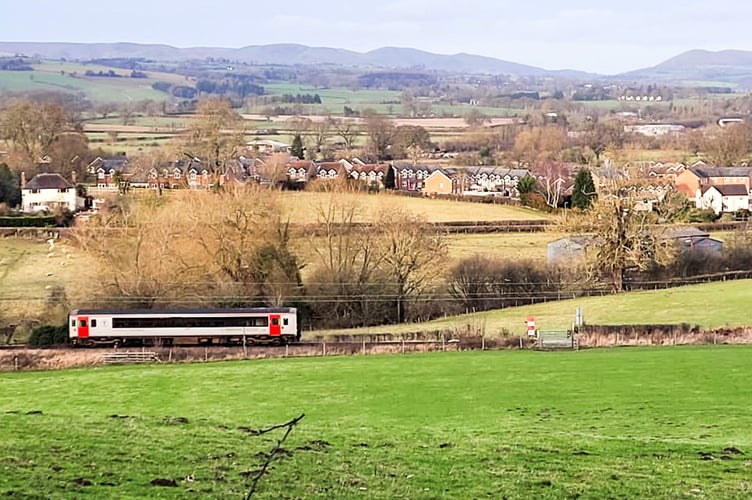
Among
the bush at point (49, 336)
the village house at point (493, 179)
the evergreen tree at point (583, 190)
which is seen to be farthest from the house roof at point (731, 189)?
the bush at point (49, 336)

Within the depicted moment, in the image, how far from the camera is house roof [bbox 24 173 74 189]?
227 ft

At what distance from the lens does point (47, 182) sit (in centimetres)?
6962

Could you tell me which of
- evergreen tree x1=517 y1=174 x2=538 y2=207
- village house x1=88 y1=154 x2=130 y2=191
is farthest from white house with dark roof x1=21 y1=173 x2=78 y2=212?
evergreen tree x1=517 y1=174 x2=538 y2=207

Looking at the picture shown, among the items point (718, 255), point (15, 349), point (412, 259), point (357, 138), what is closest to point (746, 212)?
point (718, 255)

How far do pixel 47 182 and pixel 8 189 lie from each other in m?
2.76

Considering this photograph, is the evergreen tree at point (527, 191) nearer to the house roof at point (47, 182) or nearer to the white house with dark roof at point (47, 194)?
the white house with dark roof at point (47, 194)

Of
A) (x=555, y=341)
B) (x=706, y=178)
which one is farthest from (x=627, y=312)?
(x=706, y=178)

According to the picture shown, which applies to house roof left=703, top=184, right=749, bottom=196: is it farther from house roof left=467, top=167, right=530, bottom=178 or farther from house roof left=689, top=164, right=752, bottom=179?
house roof left=467, top=167, right=530, bottom=178

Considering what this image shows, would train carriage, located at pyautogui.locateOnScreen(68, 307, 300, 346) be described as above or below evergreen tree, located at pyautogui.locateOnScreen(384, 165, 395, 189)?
below

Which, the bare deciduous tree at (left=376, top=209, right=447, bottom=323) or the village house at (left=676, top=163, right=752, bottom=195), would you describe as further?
the village house at (left=676, top=163, right=752, bottom=195)

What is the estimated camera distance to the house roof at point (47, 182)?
69.2 meters

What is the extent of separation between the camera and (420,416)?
20250mm

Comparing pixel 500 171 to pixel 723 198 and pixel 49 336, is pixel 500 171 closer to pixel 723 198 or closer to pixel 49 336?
pixel 723 198

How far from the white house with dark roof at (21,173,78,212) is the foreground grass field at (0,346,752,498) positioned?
42.1 meters
